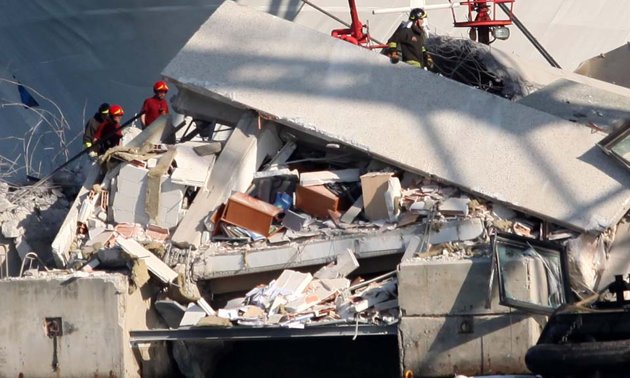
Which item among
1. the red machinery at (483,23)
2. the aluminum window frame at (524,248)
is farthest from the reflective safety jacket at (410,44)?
the aluminum window frame at (524,248)

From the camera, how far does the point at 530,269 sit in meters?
10.2

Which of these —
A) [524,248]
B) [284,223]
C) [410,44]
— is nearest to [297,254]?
[284,223]

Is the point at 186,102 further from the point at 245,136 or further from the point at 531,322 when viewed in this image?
the point at 531,322

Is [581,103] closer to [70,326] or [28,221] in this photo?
[70,326]

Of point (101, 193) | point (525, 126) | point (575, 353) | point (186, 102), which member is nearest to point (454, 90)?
point (525, 126)

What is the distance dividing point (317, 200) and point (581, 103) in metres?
2.94

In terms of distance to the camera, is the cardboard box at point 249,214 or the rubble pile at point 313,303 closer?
the rubble pile at point 313,303

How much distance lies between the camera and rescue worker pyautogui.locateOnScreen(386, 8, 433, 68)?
595 inches

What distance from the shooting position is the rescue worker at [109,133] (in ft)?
45.1

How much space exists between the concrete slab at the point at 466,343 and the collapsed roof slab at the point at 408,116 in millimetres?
1487

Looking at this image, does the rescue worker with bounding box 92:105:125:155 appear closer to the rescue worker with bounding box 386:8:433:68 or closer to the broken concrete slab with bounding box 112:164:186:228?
the broken concrete slab with bounding box 112:164:186:228

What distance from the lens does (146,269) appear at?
1132 centimetres

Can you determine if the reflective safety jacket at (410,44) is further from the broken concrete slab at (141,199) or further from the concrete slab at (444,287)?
the concrete slab at (444,287)

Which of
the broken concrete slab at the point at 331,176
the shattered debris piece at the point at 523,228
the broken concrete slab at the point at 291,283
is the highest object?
the broken concrete slab at the point at 331,176
